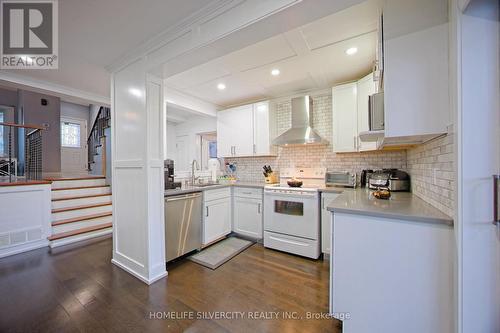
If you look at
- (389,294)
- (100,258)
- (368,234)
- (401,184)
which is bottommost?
(100,258)

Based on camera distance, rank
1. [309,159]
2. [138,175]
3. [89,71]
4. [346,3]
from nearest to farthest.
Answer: [346,3]
[138,175]
[89,71]
[309,159]

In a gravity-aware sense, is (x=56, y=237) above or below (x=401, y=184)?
below

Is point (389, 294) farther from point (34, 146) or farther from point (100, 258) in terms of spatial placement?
point (34, 146)

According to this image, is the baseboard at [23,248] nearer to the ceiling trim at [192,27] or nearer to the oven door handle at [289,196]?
the ceiling trim at [192,27]

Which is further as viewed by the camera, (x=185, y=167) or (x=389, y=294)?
(x=185, y=167)

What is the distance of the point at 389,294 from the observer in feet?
4.03

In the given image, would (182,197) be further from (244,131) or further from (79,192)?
(79,192)

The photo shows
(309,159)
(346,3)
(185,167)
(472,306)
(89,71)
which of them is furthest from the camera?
(185,167)

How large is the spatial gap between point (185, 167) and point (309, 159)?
3.00m

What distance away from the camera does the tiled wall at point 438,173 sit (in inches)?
44.1

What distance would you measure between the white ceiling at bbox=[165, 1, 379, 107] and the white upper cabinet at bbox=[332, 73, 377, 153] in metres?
0.20

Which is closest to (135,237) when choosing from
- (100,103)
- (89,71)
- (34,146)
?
(89,71)

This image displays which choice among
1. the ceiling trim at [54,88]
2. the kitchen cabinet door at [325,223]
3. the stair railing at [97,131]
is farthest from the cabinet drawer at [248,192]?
the stair railing at [97,131]

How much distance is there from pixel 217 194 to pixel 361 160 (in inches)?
88.9
